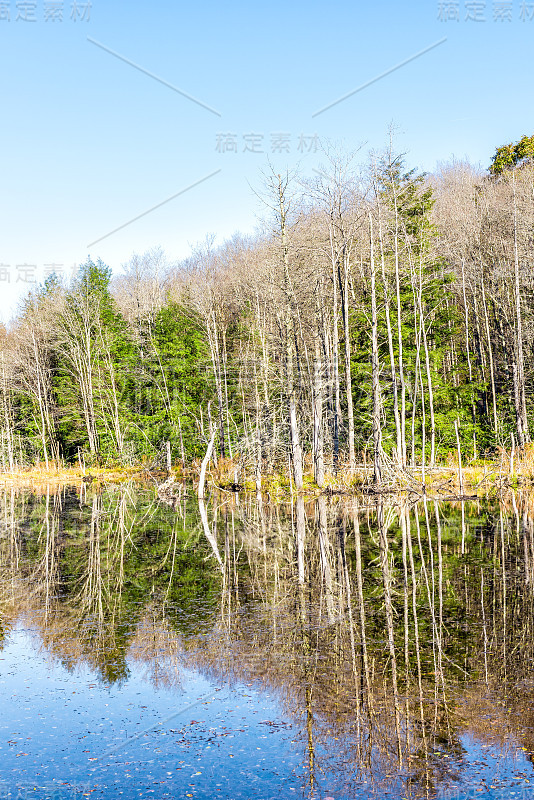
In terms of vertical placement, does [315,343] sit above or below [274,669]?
above

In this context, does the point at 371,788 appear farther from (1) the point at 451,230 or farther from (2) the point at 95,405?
(2) the point at 95,405

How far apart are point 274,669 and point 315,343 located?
30077 millimetres

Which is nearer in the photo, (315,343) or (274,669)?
(274,669)

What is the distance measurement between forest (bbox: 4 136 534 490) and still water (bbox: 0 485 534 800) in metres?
12.7

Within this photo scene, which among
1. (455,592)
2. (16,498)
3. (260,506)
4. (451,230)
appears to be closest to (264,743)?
(455,592)

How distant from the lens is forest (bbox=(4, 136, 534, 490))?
31.2 m

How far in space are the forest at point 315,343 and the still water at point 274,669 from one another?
12.7 m

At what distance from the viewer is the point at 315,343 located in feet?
123

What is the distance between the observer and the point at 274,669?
825 centimetres

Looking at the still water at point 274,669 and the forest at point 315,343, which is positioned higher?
the forest at point 315,343

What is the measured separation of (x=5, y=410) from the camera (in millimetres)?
50250

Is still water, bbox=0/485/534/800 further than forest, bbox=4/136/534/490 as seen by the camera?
No

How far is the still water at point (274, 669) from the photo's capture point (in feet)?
18.9

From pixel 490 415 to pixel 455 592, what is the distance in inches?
1050
